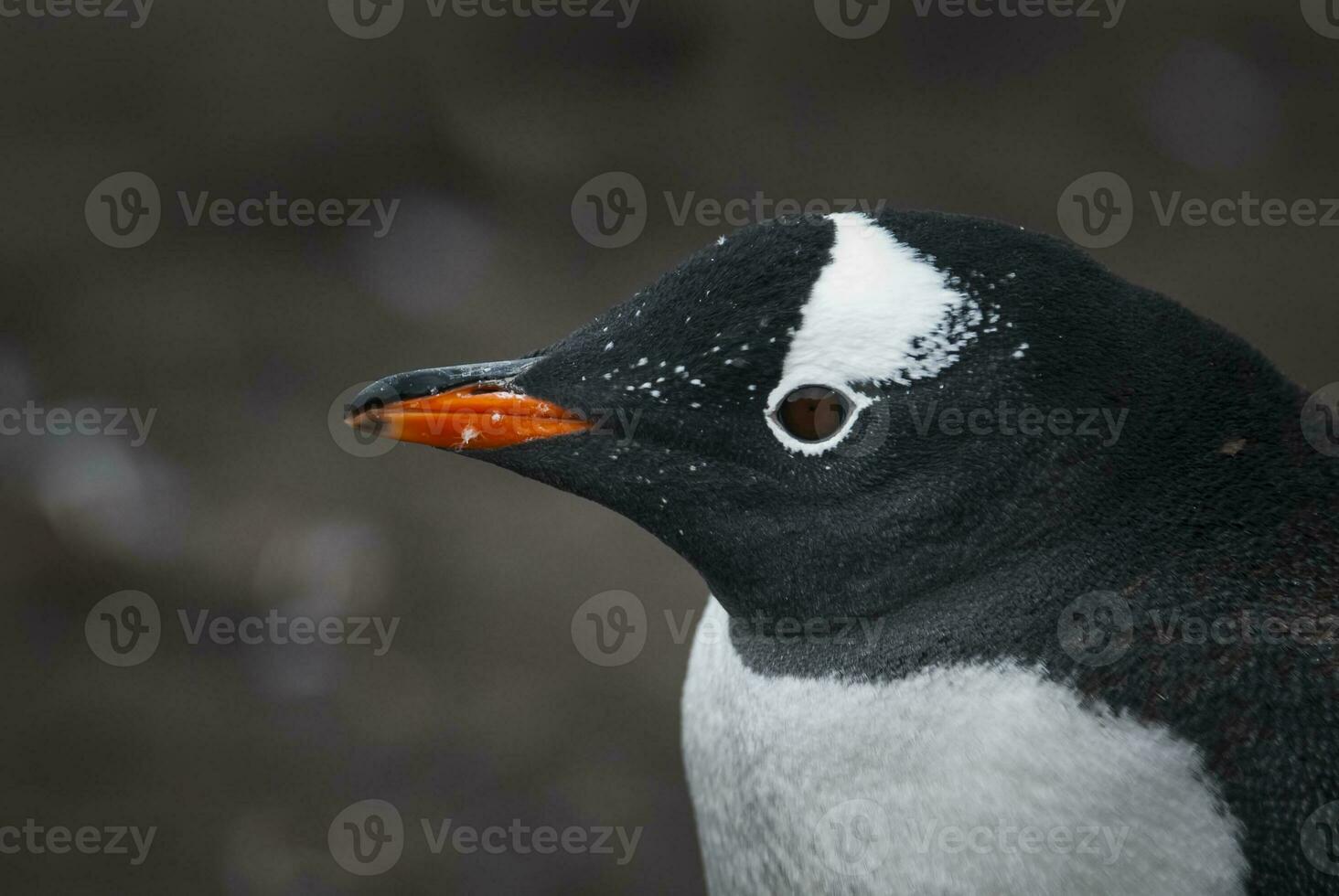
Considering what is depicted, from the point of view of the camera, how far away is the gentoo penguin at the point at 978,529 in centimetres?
118

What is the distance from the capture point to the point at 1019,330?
4.09 feet

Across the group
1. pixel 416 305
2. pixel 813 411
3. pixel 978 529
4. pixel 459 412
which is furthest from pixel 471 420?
pixel 416 305

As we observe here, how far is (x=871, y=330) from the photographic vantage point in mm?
1243

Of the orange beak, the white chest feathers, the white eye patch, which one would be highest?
the white eye patch

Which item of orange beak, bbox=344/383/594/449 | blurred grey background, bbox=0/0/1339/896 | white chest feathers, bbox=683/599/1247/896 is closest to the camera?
white chest feathers, bbox=683/599/1247/896

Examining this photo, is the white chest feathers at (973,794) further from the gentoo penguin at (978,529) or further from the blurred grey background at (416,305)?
the blurred grey background at (416,305)

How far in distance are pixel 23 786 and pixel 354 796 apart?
2.33ft

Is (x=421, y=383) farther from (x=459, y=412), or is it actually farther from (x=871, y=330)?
(x=871, y=330)

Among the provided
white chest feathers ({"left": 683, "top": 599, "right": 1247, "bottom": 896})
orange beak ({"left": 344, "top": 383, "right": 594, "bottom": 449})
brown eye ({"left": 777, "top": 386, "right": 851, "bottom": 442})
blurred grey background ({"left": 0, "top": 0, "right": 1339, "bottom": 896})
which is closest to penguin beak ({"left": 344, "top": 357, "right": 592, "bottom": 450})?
orange beak ({"left": 344, "top": 383, "right": 594, "bottom": 449})

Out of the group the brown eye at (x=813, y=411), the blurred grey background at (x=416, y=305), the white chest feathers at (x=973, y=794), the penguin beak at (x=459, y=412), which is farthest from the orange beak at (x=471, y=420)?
the blurred grey background at (x=416, y=305)

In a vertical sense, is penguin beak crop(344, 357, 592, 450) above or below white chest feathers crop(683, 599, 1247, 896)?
above

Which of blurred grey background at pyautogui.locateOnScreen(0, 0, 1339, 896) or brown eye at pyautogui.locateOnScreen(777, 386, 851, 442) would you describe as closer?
brown eye at pyautogui.locateOnScreen(777, 386, 851, 442)

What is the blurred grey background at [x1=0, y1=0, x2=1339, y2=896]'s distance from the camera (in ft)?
9.87

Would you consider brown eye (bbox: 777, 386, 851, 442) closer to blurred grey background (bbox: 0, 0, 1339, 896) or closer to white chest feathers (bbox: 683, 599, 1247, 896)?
white chest feathers (bbox: 683, 599, 1247, 896)
